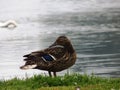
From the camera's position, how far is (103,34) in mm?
36344

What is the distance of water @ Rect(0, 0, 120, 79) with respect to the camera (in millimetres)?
22750

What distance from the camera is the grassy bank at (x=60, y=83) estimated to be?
12.1 metres

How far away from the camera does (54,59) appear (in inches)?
516

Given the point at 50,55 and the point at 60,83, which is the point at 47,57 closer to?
the point at 50,55

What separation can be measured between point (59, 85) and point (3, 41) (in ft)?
79.1

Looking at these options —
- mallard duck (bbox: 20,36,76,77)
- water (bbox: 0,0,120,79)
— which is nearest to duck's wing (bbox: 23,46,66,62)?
mallard duck (bbox: 20,36,76,77)

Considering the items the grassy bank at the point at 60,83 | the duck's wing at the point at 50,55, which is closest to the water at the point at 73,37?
the duck's wing at the point at 50,55

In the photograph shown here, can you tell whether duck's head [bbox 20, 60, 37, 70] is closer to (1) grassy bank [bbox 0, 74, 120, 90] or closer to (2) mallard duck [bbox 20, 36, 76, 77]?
(2) mallard duck [bbox 20, 36, 76, 77]

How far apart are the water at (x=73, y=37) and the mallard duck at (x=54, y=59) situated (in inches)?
241

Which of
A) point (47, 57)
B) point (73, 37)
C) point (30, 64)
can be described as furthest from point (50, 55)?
point (73, 37)

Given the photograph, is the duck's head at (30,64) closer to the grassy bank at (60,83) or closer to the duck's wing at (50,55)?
the duck's wing at (50,55)

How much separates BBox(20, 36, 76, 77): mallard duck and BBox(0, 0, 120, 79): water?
20.0 feet

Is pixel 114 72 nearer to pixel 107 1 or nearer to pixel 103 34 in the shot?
pixel 103 34

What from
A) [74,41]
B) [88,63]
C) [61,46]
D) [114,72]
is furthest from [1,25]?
[61,46]
